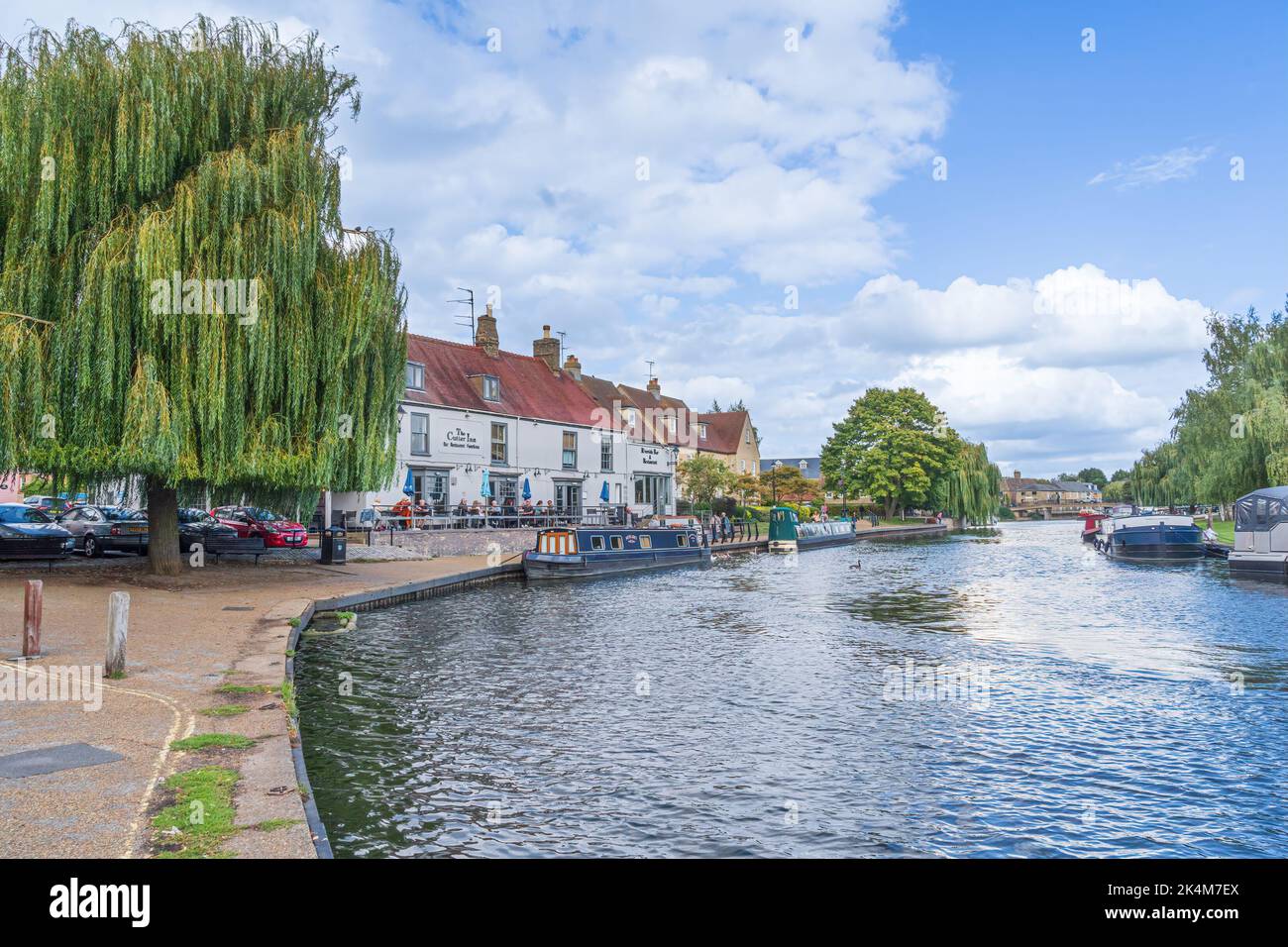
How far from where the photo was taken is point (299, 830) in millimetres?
5566

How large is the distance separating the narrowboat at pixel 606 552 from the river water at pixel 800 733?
27.5ft

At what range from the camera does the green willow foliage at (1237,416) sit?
3509 cm

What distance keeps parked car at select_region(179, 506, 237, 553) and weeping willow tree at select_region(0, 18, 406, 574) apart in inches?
293

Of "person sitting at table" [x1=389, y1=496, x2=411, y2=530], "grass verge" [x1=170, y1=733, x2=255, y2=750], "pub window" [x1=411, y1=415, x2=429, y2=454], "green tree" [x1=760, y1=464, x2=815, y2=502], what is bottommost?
"grass verge" [x1=170, y1=733, x2=255, y2=750]

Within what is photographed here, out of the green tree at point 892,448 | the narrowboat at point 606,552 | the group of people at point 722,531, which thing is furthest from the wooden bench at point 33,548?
the green tree at point 892,448

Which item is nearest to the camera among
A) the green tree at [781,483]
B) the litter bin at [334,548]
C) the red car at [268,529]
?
the litter bin at [334,548]

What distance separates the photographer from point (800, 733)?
32.9 feet

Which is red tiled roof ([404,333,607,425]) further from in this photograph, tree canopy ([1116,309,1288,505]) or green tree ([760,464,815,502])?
tree canopy ([1116,309,1288,505])

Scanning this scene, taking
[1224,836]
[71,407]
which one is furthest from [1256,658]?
[71,407]

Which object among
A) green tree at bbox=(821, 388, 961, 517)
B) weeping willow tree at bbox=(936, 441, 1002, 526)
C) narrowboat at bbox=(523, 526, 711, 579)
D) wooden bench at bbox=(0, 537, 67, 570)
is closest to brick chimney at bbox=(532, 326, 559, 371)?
narrowboat at bbox=(523, 526, 711, 579)

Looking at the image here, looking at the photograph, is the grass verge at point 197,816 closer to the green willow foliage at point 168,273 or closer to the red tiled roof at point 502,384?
the green willow foliage at point 168,273

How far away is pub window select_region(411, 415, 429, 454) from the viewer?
36.6m

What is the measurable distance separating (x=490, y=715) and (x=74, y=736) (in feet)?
14.7
